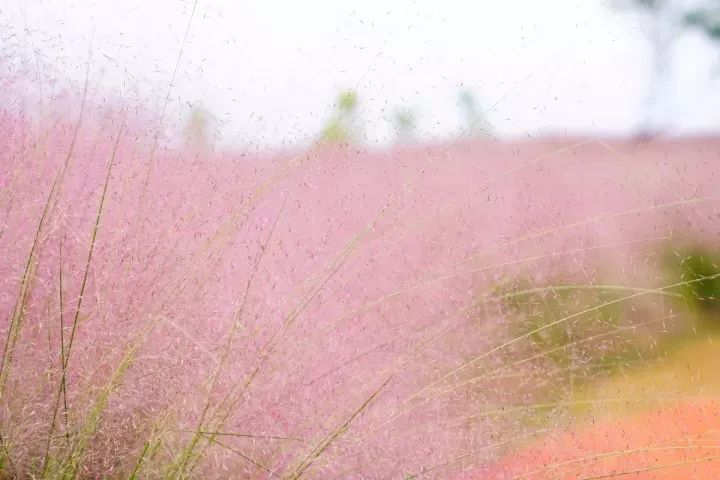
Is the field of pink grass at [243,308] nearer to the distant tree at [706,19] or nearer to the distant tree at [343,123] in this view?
the distant tree at [343,123]

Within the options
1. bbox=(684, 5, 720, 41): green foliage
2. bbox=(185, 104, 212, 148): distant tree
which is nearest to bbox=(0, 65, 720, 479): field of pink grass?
bbox=(185, 104, 212, 148): distant tree

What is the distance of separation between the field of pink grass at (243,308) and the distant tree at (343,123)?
0.03 metres

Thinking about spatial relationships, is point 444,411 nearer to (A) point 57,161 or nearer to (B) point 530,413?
(B) point 530,413

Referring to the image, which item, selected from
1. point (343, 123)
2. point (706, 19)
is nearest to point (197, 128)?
point (343, 123)

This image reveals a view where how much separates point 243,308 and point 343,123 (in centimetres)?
53

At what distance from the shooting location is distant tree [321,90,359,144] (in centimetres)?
183

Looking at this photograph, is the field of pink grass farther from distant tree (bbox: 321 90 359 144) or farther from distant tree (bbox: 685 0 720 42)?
distant tree (bbox: 685 0 720 42)

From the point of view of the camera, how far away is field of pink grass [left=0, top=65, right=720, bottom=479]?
1523 mm

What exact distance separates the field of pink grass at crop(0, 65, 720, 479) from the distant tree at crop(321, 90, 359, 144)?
0.10 feet

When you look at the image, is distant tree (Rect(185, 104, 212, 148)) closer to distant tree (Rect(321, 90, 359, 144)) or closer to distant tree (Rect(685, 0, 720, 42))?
distant tree (Rect(321, 90, 359, 144))

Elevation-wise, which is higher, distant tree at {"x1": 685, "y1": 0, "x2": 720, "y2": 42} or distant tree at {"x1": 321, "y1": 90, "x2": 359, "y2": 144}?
distant tree at {"x1": 321, "y1": 90, "x2": 359, "y2": 144}

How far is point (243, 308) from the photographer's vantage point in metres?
1.60

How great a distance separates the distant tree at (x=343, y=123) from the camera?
183 centimetres

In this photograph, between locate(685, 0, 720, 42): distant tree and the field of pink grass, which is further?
locate(685, 0, 720, 42): distant tree
